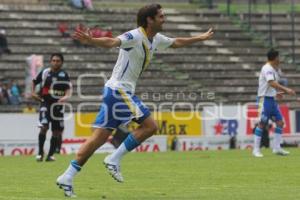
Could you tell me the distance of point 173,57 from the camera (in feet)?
127

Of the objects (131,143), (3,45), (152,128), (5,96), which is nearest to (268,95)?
(131,143)

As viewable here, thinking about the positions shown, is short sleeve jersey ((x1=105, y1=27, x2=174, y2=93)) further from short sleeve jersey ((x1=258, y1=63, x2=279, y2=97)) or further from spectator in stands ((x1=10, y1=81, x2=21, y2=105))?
spectator in stands ((x1=10, y1=81, x2=21, y2=105))

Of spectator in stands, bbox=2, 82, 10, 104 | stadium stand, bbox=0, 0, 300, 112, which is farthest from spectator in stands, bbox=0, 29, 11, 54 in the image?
spectator in stands, bbox=2, 82, 10, 104

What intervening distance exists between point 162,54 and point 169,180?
24.2 meters

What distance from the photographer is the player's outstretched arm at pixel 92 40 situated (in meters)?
11.5

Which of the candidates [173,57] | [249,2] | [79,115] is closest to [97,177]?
[79,115]

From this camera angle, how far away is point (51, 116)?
21.8 m

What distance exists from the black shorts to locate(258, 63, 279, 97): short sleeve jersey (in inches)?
185

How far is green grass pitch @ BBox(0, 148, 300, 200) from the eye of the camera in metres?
12.2

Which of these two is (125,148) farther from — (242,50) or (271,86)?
(242,50)

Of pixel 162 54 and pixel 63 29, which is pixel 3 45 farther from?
pixel 162 54

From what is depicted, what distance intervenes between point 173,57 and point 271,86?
54.8ft

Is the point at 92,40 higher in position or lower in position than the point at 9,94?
higher

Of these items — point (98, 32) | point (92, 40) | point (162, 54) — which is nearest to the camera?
point (92, 40)
